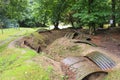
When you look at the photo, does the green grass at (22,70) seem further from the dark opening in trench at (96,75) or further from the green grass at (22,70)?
the dark opening in trench at (96,75)

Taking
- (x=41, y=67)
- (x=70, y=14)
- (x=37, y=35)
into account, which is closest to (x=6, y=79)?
(x=41, y=67)

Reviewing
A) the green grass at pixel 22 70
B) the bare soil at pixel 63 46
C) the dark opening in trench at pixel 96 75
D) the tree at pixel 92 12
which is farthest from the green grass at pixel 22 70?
the tree at pixel 92 12

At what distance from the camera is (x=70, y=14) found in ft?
73.0

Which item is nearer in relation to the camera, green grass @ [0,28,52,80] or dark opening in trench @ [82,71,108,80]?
green grass @ [0,28,52,80]

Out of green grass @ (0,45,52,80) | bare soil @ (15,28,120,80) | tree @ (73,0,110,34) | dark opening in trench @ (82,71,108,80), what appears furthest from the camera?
tree @ (73,0,110,34)

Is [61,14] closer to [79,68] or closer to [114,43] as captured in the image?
[114,43]

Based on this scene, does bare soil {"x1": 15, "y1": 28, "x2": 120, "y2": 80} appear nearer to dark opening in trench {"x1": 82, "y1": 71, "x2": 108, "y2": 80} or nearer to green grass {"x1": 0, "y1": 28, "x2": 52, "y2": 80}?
green grass {"x1": 0, "y1": 28, "x2": 52, "y2": 80}

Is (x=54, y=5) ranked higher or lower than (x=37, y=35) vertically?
higher

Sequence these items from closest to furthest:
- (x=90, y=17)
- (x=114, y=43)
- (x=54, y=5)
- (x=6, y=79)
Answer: (x=6, y=79), (x=114, y=43), (x=90, y=17), (x=54, y=5)

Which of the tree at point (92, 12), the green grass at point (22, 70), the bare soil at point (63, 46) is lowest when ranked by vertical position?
the bare soil at point (63, 46)

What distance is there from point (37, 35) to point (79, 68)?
8775 mm

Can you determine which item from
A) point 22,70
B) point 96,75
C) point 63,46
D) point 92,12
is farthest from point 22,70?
point 92,12

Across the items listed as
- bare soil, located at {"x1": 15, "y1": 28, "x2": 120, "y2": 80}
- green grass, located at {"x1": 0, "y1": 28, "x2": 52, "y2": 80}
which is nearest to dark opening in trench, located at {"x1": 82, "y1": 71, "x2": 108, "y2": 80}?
bare soil, located at {"x1": 15, "y1": 28, "x2": 120, "y2": 80}

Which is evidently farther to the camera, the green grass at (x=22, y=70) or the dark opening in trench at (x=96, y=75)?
the dark opening in trench at (x=96, y=75)
